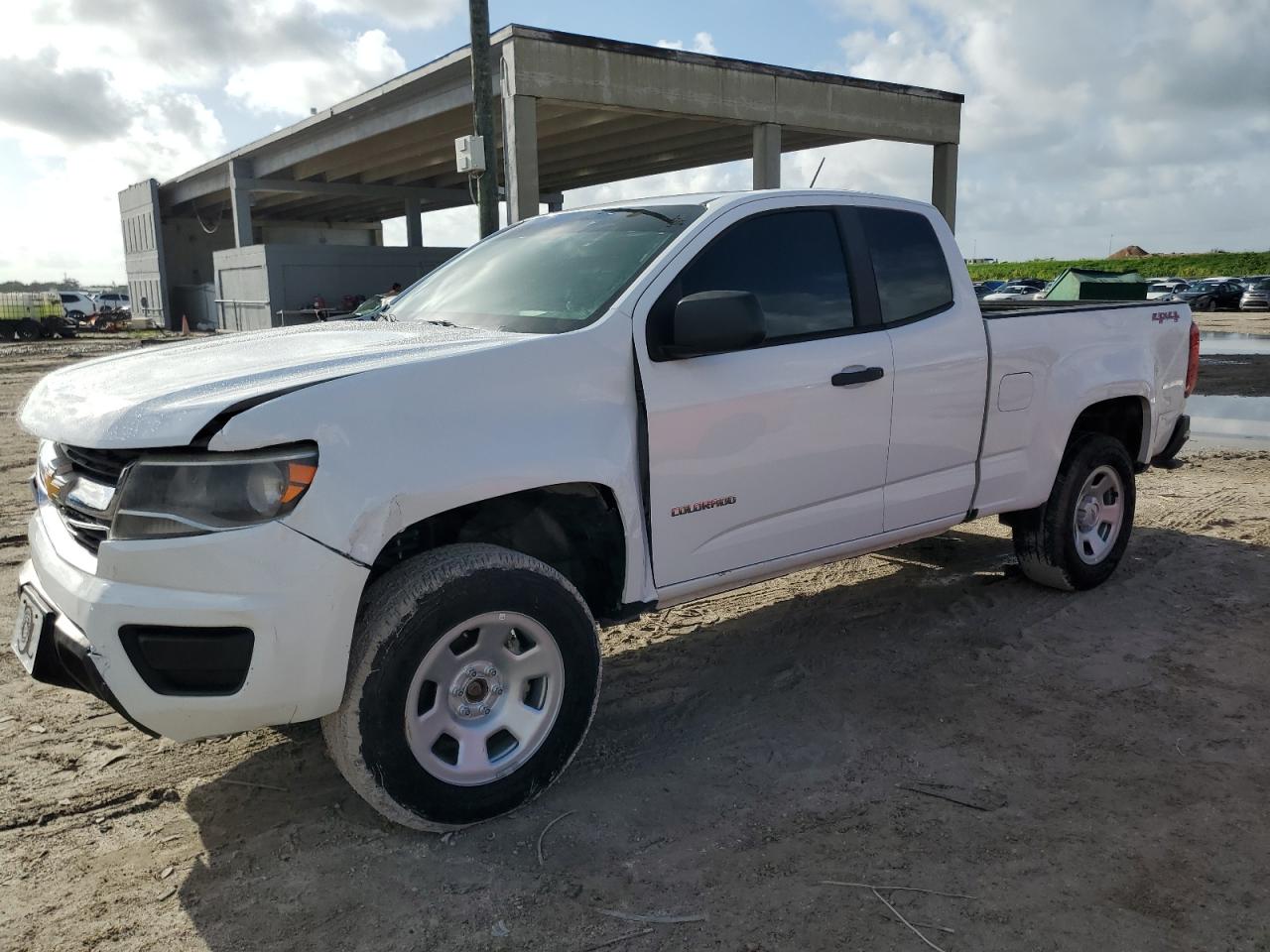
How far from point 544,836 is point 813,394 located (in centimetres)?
187

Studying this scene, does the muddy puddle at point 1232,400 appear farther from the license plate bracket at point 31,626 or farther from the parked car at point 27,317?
the parked car at point 27,317

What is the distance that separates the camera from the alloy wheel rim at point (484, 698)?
3.03 metres

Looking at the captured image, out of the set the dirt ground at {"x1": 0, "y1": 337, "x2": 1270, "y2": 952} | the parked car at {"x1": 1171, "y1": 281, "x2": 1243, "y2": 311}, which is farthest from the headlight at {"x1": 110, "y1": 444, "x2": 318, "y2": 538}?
the parked car at {"x1": 1171, "y1": 281, "x2": 1243, "y2": 311}

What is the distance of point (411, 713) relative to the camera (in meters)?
2.97

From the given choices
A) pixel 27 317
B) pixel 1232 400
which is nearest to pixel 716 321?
pixel 1232 400

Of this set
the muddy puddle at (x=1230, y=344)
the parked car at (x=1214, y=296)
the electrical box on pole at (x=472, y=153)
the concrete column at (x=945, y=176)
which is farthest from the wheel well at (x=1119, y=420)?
the parked car at (x=1214, y=296)

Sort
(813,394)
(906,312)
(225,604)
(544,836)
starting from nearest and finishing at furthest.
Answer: (225,604)
(544,836)
(813,394)
(906,312)

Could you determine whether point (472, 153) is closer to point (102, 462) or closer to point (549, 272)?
point (549, 272)

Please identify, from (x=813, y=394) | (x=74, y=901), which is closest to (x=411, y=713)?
(x=74, y=901)

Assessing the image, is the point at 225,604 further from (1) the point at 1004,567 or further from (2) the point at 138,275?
(2) the point at 138,275

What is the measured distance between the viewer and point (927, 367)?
4.32 meters

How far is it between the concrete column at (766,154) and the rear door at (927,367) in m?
16.7

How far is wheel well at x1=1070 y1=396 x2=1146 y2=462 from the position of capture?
5.43 metres

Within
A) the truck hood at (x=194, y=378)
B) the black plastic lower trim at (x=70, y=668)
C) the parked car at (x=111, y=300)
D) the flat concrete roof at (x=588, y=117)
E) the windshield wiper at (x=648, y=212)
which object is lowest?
the black plastic lower trim at (x=70, y=668)
